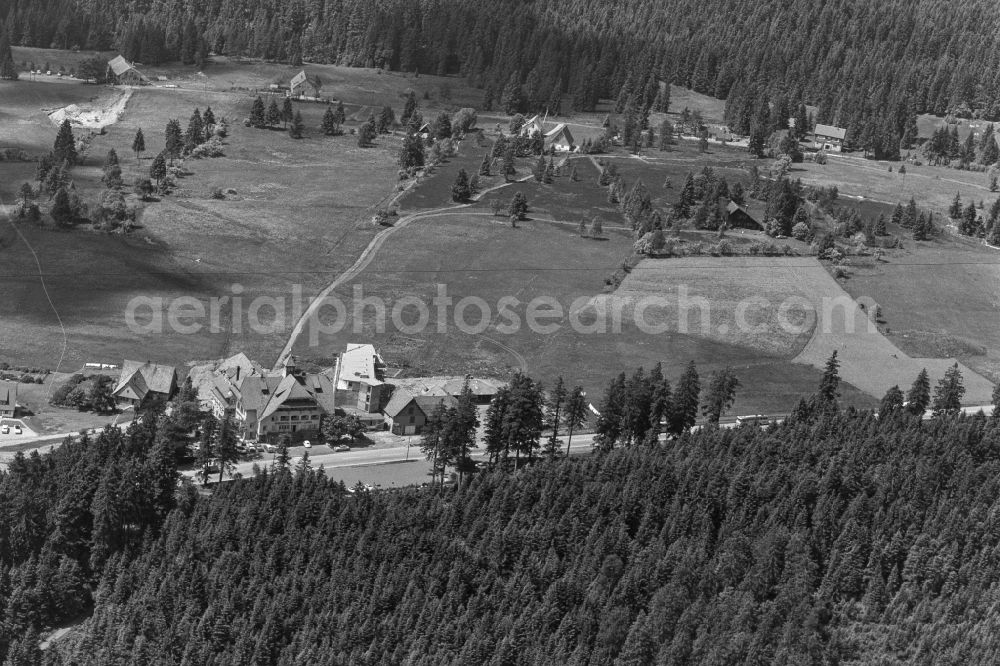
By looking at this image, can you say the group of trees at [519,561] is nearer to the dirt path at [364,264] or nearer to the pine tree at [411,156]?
the dirt path at [364,264]

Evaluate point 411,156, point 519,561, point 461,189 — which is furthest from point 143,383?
point 411,156

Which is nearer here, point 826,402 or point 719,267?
point 826,402

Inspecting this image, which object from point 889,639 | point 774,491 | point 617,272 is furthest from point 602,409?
point 617,272

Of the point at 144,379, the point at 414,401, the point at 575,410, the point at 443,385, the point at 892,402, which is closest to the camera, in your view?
the point at 575,410

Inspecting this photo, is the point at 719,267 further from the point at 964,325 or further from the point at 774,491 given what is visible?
the point at 774,491

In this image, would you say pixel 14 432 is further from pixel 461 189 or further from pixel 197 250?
pixel 461 189

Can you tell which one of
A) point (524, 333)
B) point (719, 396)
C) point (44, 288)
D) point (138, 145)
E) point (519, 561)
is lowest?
point (519, 561)
